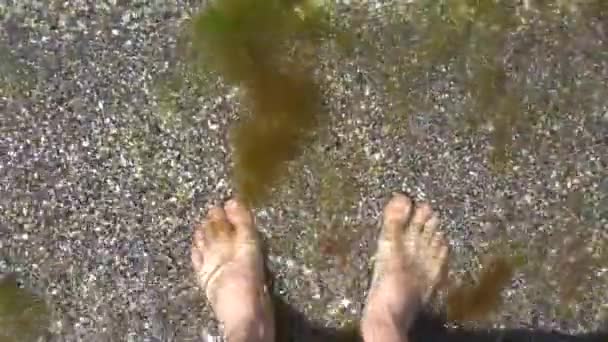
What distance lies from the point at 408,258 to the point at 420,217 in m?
0.12

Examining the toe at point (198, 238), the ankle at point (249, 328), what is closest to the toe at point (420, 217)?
the ankle at point (249, 328)

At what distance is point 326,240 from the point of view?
2.13 metres

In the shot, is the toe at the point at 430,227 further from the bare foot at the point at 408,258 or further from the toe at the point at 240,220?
the toe at the point at 240,220

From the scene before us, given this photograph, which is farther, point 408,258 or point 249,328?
point 408,258

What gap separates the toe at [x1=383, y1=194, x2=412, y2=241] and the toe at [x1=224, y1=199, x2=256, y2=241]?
37 cm

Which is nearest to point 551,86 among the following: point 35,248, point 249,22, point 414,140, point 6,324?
point 414,140

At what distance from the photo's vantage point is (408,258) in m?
2.16

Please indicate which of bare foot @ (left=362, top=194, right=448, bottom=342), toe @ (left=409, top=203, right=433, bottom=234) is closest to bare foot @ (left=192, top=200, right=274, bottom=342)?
bare foot @ (left=362, top=194, right=448, bottom=342)

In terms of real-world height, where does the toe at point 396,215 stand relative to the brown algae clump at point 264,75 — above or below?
below

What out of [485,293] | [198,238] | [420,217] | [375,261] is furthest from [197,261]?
[485,293]

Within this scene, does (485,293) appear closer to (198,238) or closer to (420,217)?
(420,217)

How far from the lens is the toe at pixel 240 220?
2.12 metres

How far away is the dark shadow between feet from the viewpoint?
82.8 inches

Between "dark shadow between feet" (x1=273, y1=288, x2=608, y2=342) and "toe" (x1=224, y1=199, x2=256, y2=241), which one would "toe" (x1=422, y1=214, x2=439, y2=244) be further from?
"toe" (x1=224, y1=199, x2=256, y2=241)
